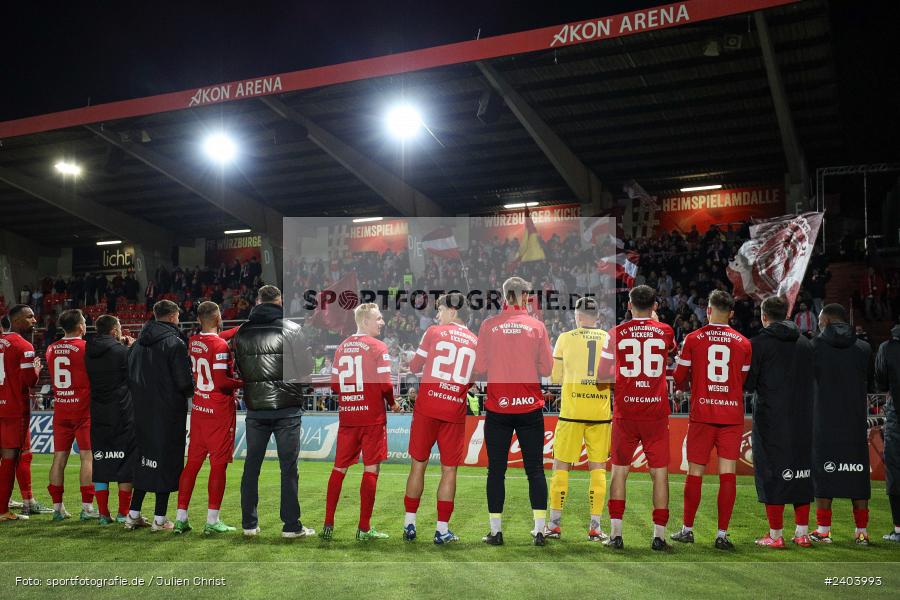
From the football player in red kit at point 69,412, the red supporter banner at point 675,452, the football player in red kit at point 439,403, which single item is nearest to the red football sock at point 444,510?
the football player in red kit at point 439,403

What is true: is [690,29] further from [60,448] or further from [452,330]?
[60,448]

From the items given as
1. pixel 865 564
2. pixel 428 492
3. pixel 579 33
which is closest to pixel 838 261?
pixel 579 33

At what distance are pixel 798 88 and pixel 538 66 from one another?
7.16 metres

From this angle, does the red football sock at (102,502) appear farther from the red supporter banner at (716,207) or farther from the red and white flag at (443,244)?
the red supporter banner at (716,207)

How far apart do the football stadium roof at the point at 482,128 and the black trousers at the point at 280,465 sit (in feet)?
45.7

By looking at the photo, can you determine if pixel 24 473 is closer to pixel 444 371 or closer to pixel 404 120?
pixel 444 371

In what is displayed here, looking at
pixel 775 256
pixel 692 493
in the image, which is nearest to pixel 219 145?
pixel 775 256

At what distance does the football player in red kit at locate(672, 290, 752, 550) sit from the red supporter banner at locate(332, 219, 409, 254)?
26.5 metres

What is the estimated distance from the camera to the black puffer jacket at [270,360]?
812cm

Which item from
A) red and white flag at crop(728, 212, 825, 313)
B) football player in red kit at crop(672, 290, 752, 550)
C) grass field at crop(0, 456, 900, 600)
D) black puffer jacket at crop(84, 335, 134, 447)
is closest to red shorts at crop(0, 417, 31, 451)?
grass field at crop(0, 456, 900, 600)

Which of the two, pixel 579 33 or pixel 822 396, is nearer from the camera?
pixel 822 396

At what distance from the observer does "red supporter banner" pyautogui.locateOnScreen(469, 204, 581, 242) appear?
1175 inches

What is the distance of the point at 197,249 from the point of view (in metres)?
37.4

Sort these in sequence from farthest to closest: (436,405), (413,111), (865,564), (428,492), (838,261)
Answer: (838,261)
(413,111)
(428,492)
(436,405)
(865,564)
